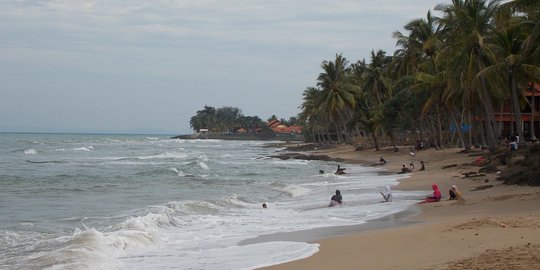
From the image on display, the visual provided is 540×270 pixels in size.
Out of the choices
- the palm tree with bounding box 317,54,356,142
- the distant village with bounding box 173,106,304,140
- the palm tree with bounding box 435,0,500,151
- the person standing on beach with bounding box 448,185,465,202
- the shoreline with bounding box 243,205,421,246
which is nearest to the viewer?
the shoreline with bounding box 243,205,421,246

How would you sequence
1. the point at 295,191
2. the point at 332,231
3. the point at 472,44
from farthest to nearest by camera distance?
1. the point at 472,44
2. the point at 295,191
3. the point at 332,231

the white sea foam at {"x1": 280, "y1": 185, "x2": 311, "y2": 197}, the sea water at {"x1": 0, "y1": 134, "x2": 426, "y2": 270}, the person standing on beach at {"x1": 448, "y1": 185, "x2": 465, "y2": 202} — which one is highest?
the person standing on beach at {"x1": 448, "y1": 185, "x2": 465, "y2": 202}

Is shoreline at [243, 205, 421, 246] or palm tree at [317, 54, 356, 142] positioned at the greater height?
palm tree at [317, 54, 356, 142]

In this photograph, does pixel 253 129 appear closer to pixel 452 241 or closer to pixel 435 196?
pixel 435 196

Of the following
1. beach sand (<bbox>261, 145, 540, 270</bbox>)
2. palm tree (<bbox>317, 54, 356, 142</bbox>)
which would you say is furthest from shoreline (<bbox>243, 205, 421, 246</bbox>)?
palm tree (<bbox>317, 54, 356, 142</bbox>)

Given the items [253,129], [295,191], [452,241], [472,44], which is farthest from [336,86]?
[253,129]

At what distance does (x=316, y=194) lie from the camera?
23891mm

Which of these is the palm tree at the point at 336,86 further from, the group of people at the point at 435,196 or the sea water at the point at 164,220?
the group of people at the point at 435,196

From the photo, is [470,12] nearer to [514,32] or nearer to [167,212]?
[514,32]

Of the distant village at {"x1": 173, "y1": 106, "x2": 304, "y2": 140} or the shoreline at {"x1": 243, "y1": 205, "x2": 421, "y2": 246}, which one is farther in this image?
the distant village at {"x1": 173, "y1": 106, "x2": 304, "y2": 140}

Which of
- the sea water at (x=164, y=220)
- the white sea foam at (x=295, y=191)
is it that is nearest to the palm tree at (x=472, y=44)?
the sea water at (x=164, y=220)

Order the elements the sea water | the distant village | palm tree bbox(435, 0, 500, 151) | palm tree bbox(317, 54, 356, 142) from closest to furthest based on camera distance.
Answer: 1. the sea water
2. palm tree bbox(435, 0, 500, 151)
3. palm tree bbox(317, 54, 356, 142)
4. the distant village

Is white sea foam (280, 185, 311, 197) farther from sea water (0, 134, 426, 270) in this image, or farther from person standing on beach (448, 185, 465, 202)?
person standing on beach (448, 185, 465, 202)

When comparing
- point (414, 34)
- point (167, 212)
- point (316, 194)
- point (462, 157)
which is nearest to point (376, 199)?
point (316, 194)
